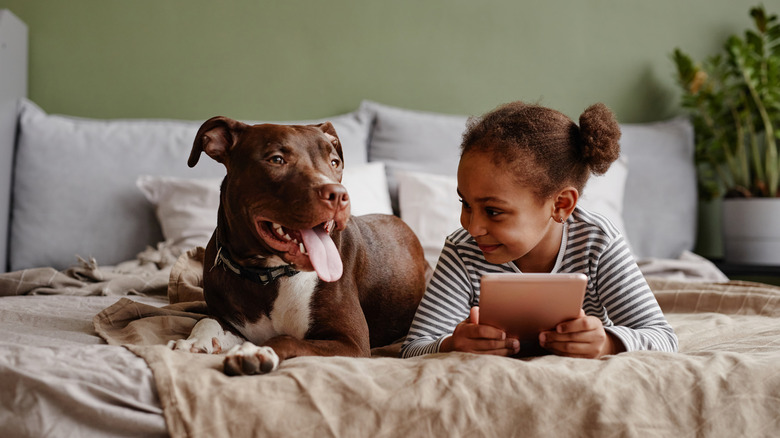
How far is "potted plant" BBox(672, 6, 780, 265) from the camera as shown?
3578mm

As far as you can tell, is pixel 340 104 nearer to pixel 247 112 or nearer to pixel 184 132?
pixel 247 112

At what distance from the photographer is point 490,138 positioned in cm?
157

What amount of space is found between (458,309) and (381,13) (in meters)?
2.39

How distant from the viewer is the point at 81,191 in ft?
9.65

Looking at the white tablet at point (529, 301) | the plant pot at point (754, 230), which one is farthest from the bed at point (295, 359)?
the plant pot at point (754, 230)

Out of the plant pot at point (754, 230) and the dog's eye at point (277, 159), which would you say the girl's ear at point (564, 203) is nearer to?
the dog's eye at point (277, 159)

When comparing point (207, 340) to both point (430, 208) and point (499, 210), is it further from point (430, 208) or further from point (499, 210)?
point (430, 208)

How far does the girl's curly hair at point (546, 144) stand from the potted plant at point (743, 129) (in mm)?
2433

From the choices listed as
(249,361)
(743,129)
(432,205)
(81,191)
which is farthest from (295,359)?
(743,129)

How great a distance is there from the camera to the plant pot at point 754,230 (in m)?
3.54

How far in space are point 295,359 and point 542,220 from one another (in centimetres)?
66

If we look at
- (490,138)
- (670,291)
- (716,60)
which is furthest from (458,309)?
(716,60)

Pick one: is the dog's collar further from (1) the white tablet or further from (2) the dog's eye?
(1) the white tablet

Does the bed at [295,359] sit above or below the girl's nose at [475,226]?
below
